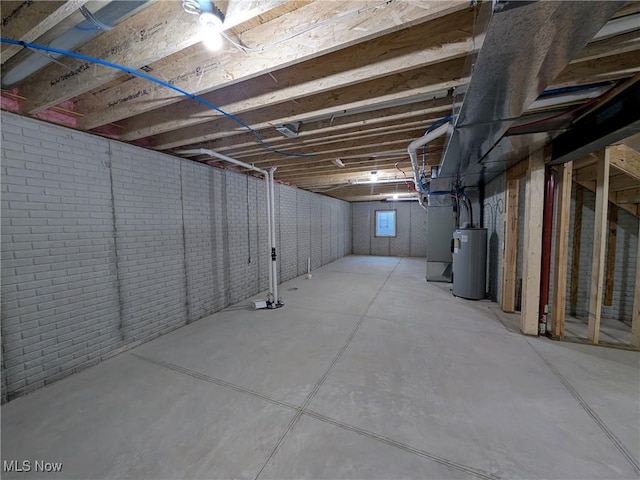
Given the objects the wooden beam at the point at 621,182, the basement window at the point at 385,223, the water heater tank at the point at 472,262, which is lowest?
the water heater tank at the point at 472,262

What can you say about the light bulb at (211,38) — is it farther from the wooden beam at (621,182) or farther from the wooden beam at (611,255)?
the wooden beam at (611,255)

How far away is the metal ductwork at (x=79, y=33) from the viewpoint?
117cm

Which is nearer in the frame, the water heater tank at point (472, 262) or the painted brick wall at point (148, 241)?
the painted brick wall at point (148, 241)

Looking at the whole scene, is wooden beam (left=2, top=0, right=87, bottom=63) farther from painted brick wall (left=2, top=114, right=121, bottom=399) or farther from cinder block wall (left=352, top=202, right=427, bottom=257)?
cinder block wall (left=352, top=202, right=427, bottom=257)

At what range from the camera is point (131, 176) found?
2654 millimetres

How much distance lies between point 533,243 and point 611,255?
1.44 m

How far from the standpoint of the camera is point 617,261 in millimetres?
3066

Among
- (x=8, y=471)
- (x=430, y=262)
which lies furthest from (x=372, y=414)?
(x=430, y=262)

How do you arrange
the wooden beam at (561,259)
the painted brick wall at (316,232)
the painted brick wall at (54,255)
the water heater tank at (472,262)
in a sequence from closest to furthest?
1. the painted brick wall at (54,255)
2. the wooden beam at (561,259)
3. the water heater tank at (472,262)
4. the painted brick wall at (316,232)

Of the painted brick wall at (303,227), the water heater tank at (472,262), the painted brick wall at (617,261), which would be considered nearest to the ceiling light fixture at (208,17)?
the water heater tank at (472,262)

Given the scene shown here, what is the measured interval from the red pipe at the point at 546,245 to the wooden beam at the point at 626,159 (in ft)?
1.50

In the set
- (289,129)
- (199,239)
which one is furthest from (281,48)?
(199,239)

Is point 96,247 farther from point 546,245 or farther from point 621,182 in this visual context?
point 621,182

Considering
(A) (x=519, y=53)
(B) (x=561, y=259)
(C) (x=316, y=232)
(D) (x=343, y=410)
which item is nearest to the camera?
(A) (x=519, y=53)
